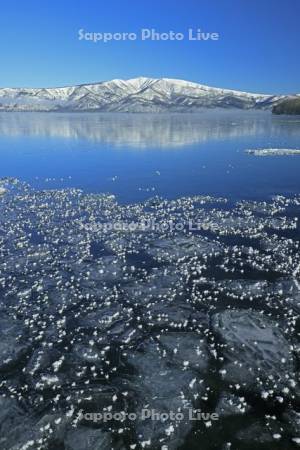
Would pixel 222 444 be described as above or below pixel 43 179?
below

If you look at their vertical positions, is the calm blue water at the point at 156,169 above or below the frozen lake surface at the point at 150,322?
above

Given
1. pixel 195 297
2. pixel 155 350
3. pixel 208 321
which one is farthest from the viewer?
pixel 195 297

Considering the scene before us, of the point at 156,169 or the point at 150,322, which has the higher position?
the point at 156,169

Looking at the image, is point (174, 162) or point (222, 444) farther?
point (174, 162)

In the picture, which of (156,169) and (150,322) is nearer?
(150,322)

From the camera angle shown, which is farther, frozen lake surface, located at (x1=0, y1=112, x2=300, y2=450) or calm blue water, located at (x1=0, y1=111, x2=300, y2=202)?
calm blue water, located at (x1=0, y1=111, x2=300, y2=202)

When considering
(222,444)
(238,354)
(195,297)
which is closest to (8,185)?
(195,297)

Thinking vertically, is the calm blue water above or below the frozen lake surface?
above

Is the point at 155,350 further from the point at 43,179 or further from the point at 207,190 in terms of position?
the point at 43,179

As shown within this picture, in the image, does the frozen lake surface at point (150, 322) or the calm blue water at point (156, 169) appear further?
the calm blue water at point (156, 169)

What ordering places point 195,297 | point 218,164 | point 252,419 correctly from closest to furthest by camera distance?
point 252,419 < point 195,297 < point 218,164
